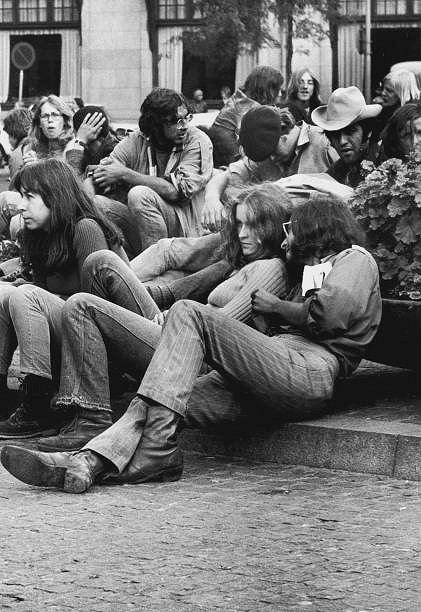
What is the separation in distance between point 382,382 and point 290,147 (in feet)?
5.87

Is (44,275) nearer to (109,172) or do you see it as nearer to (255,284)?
(255,284)

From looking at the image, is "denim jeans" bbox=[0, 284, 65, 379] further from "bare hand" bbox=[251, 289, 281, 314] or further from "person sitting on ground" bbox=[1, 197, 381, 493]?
"bare hand" bbox=[251, 289, 281, 314]

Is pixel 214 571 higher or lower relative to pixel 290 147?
lower

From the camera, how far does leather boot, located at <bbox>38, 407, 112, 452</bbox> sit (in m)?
6.34

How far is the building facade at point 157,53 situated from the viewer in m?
35.4

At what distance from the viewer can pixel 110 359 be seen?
6480mm

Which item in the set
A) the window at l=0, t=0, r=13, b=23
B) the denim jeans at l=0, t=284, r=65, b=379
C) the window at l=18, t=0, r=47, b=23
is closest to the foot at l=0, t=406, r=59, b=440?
the denim jeans at l=0, t=284, r=65, b=379

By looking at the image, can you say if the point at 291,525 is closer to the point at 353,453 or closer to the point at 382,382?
the point at 353,453

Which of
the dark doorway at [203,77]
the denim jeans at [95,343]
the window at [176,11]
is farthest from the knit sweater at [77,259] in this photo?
the window at [176,11]

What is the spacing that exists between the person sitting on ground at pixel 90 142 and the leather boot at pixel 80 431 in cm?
390

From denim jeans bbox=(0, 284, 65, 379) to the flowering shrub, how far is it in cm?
154

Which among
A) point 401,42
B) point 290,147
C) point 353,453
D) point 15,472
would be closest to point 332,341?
point 353,453

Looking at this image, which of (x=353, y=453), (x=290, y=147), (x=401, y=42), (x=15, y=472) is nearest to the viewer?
(x=15, y=472)

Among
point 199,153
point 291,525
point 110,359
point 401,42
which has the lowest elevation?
point 291,525
